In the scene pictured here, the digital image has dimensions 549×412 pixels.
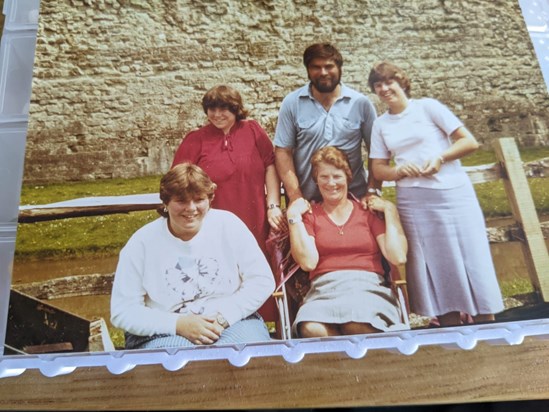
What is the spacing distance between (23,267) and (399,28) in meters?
1.28

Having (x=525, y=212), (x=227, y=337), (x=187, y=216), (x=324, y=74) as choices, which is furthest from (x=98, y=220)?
(x=525, y=212)

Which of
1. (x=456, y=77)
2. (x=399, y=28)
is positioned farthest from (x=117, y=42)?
(x=456, y=77)

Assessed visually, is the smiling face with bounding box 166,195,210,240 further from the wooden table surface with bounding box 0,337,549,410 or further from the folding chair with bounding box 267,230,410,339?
the wooden table surface with bounding box 0,337,549,410

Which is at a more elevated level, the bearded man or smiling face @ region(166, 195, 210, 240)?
the bearded man

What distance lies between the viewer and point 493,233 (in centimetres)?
117

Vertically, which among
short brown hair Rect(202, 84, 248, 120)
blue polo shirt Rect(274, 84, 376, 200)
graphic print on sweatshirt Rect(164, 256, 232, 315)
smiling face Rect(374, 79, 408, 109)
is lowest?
graphic print on sweatshirt Rect(164, 256, 232, 315)

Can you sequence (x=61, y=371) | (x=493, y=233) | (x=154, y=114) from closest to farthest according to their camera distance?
(x=61, y=371) < (x=493, y=233) < (x=154, y=114)

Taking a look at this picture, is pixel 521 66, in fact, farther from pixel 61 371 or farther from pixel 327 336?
pixel 61 371

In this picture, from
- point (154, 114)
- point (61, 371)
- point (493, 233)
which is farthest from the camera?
point (154, 114)

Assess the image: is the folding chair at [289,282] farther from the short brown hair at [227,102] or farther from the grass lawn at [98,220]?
the short brown hair at [227,102]

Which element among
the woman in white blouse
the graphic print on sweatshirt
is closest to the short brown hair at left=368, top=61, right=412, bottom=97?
the woman in white blouse

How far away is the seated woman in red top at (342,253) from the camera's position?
3.56ft

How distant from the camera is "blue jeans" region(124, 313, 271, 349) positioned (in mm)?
1069

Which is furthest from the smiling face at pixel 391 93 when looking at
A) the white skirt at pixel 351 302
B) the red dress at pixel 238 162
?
the white skirt at pixel 351 302
